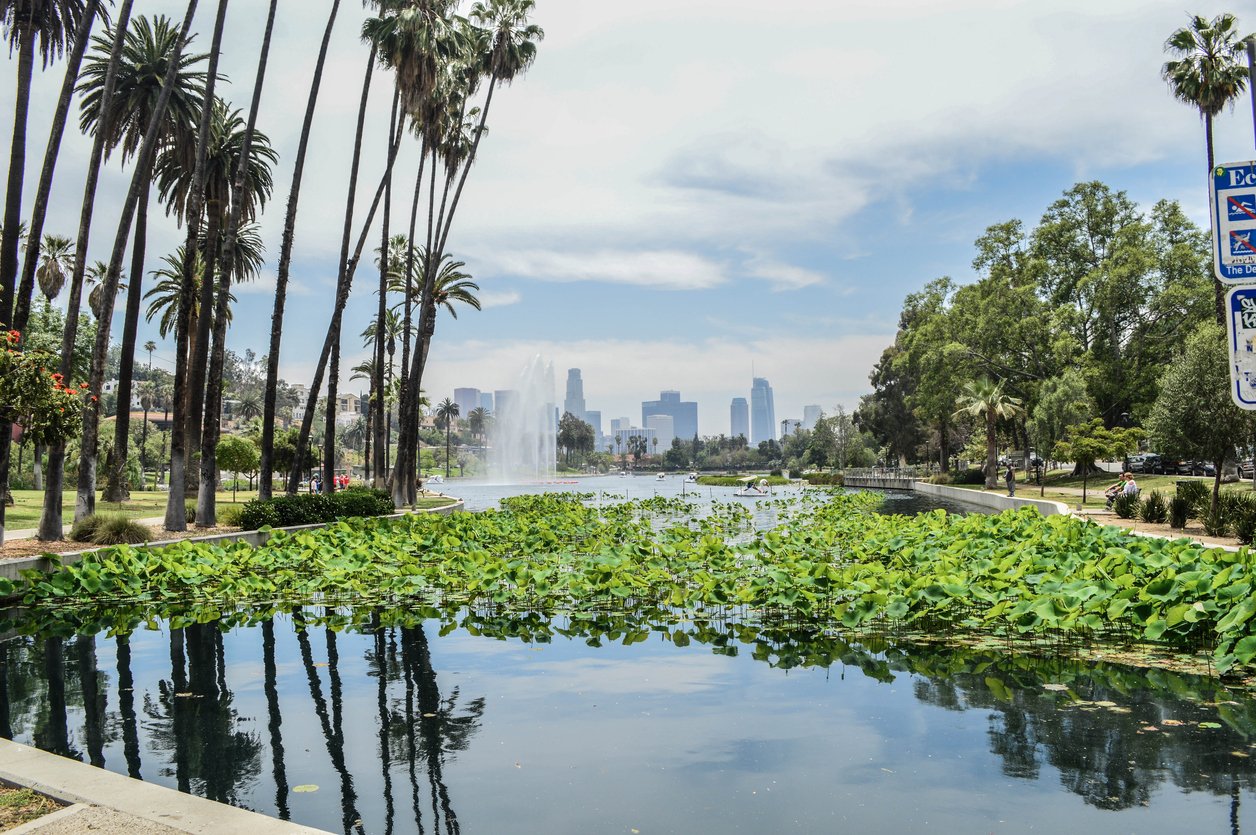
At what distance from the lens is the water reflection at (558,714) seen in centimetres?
608

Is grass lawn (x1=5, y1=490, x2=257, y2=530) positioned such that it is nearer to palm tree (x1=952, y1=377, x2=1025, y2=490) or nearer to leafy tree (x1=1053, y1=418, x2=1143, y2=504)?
leafy tree (x1=1053, y1=418, x2=1143, y2=504)

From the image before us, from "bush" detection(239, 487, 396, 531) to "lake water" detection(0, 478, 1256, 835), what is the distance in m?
10.8

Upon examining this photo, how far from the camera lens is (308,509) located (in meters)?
23.7

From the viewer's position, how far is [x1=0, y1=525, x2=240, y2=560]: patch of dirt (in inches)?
642

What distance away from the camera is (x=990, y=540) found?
52.3ft

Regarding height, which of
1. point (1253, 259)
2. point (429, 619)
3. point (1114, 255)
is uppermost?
point (1114, 255)

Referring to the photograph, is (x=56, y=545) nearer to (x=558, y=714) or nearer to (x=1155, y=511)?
(x=558, y=714)

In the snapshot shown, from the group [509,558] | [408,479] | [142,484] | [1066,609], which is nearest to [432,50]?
[408,479]

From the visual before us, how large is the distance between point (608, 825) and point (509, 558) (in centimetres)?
1192

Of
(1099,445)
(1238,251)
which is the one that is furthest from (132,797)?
(1099,445)

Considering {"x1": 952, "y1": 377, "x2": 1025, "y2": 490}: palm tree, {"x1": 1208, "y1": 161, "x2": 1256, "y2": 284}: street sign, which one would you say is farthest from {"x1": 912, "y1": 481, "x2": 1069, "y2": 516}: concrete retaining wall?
{"x1": 1208, "y1": 161, "x2": 1256, "y2": 284}: street sign

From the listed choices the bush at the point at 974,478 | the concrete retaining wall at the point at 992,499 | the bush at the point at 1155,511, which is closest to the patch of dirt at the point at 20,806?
the concrete retaining wall at the point at 992,499

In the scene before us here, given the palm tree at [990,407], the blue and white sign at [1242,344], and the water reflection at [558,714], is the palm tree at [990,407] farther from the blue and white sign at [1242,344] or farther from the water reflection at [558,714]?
the blue and white sign at [1242,344]

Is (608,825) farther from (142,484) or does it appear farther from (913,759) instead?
(142,484)
